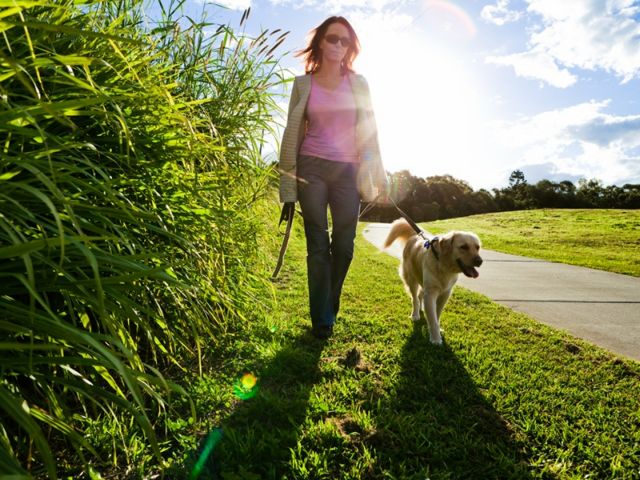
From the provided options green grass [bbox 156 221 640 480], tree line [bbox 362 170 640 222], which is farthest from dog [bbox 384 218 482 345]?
tree line [bbox 362 170 640 222]

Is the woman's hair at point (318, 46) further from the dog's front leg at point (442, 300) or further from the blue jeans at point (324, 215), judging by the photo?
the dog's front leg at point (442, 300)

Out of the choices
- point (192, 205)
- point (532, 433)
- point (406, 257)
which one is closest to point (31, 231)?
point (192, 205)

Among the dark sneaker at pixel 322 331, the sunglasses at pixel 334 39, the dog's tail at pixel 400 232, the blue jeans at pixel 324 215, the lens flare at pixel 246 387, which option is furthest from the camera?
the dog's tail at pixel 400 232

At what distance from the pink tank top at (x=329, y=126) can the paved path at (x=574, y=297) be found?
2.66 m

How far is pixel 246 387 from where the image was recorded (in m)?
2.31

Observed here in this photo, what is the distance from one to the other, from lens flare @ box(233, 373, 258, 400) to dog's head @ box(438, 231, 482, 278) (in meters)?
2.10

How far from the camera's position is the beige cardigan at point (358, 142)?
334 centimetres

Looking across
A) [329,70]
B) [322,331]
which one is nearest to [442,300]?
[322,331]

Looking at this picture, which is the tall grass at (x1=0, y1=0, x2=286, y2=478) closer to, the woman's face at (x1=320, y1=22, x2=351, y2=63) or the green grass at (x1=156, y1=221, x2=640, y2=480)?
the green grass at (x1=156, y1=221, x2=640, y2=480)

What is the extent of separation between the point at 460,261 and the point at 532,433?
1777mm

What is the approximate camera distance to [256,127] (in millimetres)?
3086

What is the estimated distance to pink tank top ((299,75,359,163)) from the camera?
11.2ft

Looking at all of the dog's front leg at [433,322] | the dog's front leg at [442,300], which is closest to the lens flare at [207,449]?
the dog's front leg at [433,322]

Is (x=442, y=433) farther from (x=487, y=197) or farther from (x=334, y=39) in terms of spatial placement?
(x=487, y=197)
